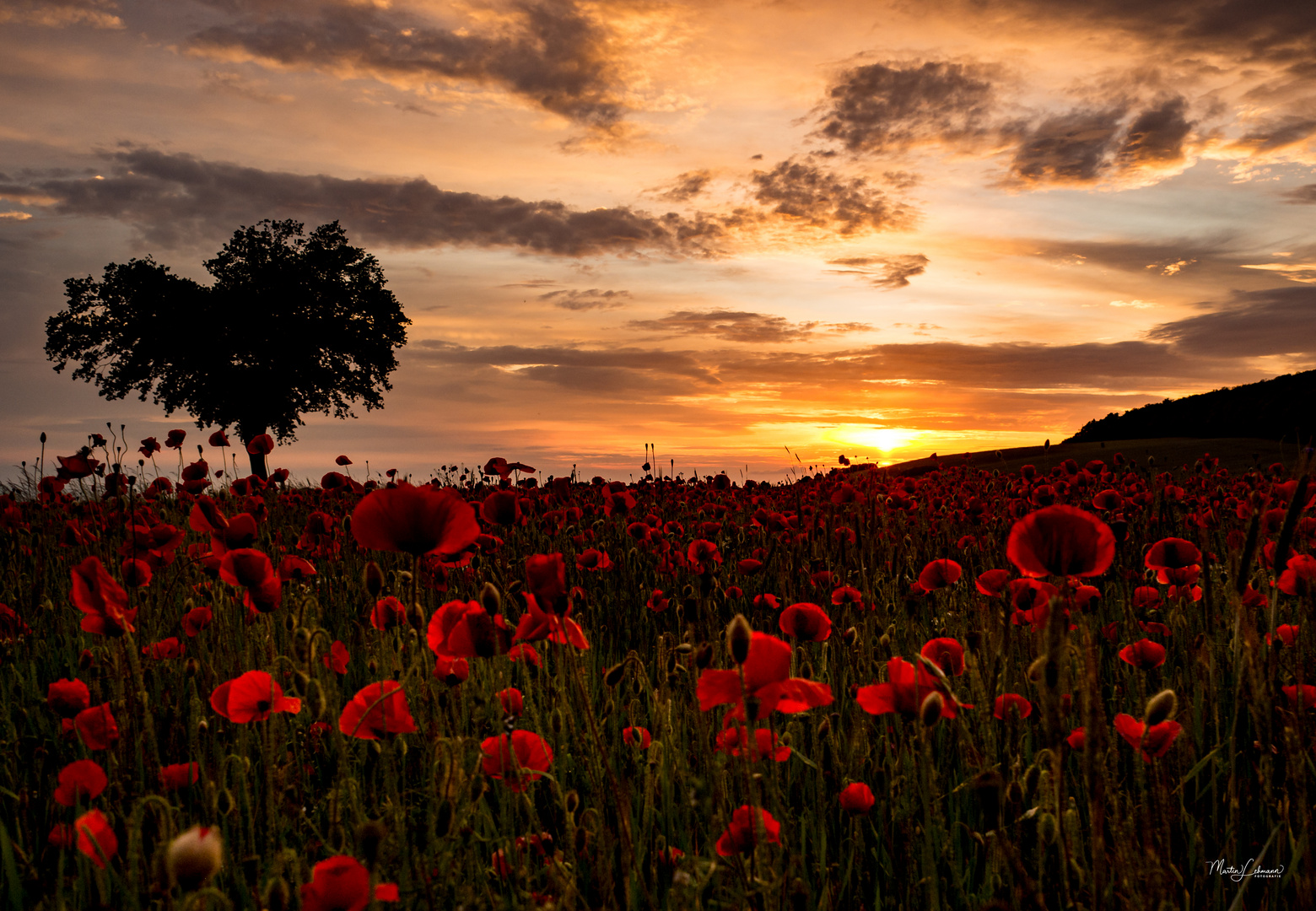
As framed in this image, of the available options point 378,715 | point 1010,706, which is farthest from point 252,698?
point 1010,706

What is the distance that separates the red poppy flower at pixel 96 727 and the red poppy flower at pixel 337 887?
4.34 feet

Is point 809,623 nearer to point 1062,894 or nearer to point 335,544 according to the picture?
point 1062,894

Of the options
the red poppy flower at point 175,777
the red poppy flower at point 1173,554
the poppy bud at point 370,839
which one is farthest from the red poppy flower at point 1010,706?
the red poppy flower at point 175,777

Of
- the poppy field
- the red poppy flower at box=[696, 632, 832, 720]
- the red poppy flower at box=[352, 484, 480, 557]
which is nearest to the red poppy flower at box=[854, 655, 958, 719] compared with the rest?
the poppy field

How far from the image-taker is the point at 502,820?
1915mm

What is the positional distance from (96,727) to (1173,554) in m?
3.20

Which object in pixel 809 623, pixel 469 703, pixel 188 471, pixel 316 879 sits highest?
pixel 188 471

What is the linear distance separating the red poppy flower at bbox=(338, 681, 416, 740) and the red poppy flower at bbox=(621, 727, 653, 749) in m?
0.62

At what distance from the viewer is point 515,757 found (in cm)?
176

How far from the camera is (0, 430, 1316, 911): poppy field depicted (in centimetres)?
150

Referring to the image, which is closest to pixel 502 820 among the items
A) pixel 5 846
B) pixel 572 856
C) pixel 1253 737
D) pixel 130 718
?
pixel 572 856

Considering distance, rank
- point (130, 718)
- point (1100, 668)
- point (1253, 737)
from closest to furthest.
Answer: point (130, 718)
point (1253, 737)
point (1100, 668)

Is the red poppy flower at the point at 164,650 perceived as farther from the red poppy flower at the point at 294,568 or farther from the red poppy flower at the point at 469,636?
the red poppy flower at the point at 469,636

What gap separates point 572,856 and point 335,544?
13.4 ft
